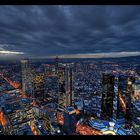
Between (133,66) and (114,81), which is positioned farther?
(114,81)

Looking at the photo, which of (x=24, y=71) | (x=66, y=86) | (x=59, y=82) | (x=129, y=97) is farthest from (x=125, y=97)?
(x=24, y=71)

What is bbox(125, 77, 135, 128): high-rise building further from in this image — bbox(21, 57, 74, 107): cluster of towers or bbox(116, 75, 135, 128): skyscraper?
bbox(21, 57, 74, 107): cluster of towers

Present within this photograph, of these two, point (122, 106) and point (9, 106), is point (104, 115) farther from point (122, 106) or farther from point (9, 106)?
point (9, 106)

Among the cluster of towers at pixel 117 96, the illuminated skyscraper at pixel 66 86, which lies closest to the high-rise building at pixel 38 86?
the illuminated skyscraper at pixel 66 86

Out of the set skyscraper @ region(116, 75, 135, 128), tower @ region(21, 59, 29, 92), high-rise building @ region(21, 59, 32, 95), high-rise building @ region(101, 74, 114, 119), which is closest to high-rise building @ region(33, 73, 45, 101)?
high-rise building @ region(21, 59, 32, 95)
